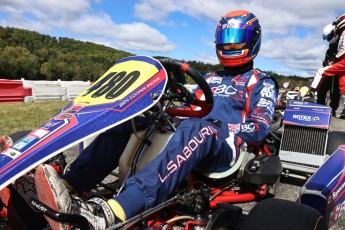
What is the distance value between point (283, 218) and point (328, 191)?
52 cm

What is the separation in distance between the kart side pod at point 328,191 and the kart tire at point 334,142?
0.52m

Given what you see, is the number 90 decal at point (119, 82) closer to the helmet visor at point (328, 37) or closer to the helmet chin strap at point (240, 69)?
the helmet chin strap at point (240, 69)

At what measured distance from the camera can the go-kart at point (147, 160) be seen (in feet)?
4.93

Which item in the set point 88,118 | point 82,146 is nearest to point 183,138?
point 88,118

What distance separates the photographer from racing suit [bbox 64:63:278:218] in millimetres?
1647

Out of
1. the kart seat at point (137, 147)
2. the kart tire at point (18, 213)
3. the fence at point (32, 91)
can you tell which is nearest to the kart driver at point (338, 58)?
the kart seat at point (137, 147)

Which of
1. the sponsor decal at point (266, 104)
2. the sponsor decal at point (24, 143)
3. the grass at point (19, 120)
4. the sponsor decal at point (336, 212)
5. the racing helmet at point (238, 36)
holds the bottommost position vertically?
the grass at point (19, 120)

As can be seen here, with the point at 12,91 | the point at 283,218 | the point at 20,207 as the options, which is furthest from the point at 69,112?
the point at 12,91

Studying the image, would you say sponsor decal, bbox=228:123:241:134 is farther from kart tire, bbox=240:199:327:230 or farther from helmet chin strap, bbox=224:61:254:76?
kart tire, bbox=240:199:327:230

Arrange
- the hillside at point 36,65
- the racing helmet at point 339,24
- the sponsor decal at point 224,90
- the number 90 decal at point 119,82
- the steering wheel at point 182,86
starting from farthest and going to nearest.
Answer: the hillside at point 36,65 < the racing helmet at point 339,24 < the sponsor decal at point 224,90 < the steering wheel at point 182,86 < the number 90 decal at point 119,82

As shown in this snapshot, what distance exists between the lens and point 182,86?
2156 millimetres

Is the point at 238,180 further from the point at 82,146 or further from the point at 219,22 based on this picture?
the point at 219,22

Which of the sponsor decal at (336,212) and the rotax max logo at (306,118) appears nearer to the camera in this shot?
the sponsor decal at (336,212)

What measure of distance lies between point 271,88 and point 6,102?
762cm
